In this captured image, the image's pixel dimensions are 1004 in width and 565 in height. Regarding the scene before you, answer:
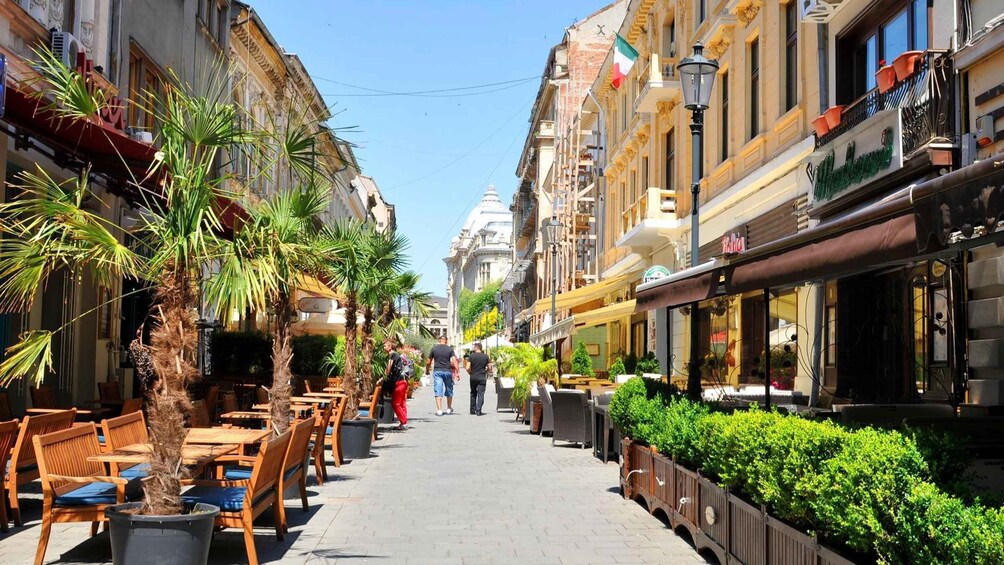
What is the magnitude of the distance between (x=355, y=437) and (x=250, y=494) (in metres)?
7.74

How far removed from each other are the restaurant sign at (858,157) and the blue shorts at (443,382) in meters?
13.6

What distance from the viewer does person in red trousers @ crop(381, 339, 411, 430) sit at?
71.1ft

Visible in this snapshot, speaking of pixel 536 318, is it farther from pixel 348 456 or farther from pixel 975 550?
pixel 975 550

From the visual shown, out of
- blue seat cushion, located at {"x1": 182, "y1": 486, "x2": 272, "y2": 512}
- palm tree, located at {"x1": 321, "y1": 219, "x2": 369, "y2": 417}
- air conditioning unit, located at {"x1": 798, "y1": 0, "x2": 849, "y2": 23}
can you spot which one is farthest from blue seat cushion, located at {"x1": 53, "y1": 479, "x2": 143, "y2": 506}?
air conditioning unit, located at {"x1": 798, "y1": 0, "x2": 849, "y2": 23}

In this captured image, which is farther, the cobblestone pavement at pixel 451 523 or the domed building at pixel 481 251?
the domed building at pixel 481 251

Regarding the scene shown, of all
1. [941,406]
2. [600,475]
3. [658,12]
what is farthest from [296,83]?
[941,406]

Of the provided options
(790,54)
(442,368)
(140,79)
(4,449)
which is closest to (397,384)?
(442,368)

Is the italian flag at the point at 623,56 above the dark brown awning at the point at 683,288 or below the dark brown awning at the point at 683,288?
above

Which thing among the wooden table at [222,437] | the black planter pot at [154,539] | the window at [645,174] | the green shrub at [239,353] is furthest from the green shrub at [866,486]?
the window at [645,174]

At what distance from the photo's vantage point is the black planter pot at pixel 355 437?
14578 millimetres

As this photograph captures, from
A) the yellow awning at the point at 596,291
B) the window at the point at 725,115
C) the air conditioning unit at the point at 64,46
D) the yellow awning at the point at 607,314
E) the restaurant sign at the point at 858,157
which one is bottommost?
the yellow awning at the point at 607,314

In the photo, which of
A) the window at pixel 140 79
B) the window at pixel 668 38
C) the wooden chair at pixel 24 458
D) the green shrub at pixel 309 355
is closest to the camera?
the wooden chair at pixel 24 458

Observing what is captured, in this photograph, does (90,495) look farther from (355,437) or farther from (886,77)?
(886,77)

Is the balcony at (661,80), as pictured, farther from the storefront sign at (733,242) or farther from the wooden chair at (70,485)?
the wooden chair at (70,485)
